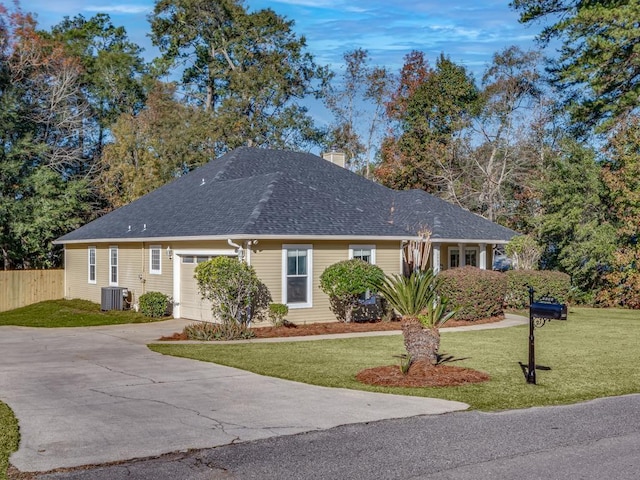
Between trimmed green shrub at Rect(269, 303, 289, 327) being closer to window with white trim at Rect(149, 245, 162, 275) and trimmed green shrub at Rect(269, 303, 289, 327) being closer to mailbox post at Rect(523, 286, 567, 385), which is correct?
window with white trim at Rect(149, 245, 162, 275)

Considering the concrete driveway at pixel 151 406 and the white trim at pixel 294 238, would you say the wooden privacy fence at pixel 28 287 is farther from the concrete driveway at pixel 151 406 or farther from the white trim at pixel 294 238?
the concrete driveway at pixel 151 406

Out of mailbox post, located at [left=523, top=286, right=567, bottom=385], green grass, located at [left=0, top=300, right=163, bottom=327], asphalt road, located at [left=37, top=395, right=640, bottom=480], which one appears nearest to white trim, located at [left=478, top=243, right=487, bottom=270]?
green grass, located at [left=0, top=300, right=163, bottom=327]

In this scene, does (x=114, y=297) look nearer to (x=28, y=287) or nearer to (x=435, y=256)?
(x=28, y=287)

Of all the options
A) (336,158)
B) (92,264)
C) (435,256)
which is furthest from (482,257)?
(92,264)

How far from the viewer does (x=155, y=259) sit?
24.7 meters

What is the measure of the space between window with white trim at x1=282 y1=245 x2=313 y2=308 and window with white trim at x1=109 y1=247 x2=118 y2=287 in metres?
9.53

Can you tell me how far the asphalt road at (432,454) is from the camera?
6.89 metres

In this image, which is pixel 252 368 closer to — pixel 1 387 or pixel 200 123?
pixel 1 387

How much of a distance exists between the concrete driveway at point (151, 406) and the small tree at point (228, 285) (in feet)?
13.4

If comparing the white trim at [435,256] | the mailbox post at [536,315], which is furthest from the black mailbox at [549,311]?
the white trim at [435,256]

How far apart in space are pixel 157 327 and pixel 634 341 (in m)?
12.7

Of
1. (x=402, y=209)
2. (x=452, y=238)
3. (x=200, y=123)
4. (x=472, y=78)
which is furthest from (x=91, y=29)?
(x=452, y=238)

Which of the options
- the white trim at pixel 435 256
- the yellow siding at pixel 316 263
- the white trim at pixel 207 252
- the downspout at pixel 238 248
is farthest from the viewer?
the white trim at pixel 435 256

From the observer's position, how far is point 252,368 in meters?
13.3
